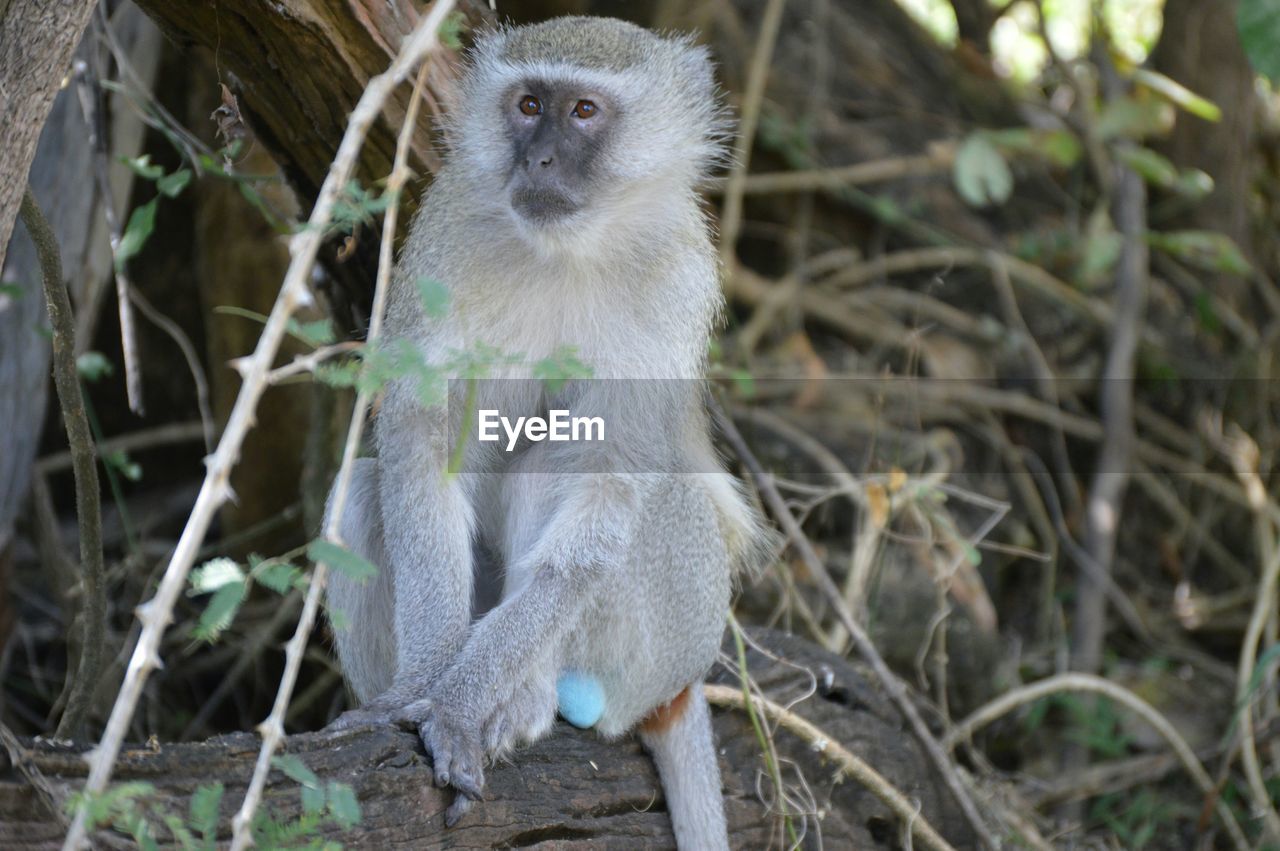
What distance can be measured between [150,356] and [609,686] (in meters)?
4.10

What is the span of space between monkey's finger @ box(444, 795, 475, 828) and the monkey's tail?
2.56 feet

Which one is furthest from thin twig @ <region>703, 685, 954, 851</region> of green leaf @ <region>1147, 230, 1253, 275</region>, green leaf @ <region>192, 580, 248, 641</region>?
green leaf @ <region>1147, 230, 1253, 275</region>

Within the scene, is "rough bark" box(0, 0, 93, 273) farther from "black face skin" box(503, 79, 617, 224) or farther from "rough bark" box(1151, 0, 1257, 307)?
"rough bark" box(1151, 0, 1257, 307)

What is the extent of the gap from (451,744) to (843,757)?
148cm

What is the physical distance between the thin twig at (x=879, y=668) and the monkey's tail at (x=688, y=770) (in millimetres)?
945

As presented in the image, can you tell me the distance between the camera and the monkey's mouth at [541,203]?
3760mm

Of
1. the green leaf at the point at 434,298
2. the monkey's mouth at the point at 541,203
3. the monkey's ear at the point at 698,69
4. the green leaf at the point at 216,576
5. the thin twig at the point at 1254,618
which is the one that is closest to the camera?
the green leaf at the point at 216,576

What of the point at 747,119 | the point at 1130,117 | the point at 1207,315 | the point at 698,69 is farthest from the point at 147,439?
the point at 1207,315

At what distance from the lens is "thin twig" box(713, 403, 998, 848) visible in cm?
433

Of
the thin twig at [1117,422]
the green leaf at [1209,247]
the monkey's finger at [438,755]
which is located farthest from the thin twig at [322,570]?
the green leaf at [1209,247]

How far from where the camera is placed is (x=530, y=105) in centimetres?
393

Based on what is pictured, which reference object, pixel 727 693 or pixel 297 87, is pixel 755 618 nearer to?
pixel 727 693

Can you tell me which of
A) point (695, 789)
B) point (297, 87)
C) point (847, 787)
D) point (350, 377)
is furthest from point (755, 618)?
point (350, 377)

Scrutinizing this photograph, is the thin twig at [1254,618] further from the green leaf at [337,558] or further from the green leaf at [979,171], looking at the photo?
the green leaf at [337,558]
